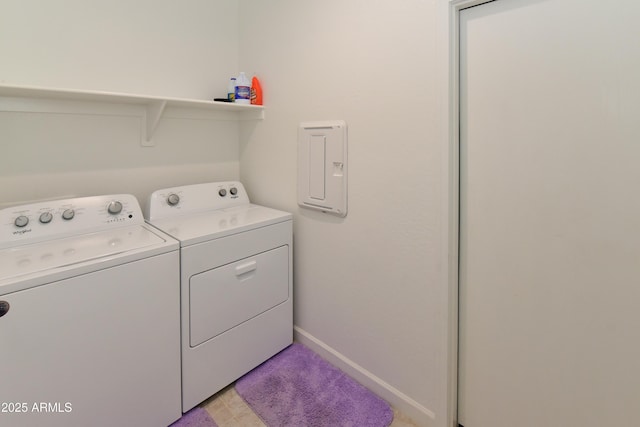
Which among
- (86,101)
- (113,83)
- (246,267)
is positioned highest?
(113,83)

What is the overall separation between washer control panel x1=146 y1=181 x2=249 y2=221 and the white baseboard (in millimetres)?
927

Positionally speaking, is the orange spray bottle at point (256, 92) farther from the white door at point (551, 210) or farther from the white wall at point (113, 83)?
the white door at point (551, 210)

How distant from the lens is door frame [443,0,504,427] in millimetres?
1264

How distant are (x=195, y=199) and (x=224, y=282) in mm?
620

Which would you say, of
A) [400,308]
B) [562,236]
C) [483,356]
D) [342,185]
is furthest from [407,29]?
[483,356]

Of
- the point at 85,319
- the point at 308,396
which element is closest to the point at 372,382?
the point at 308,396

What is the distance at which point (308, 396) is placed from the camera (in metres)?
1.65

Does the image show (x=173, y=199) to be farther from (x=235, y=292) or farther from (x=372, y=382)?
(x=372, y=382)

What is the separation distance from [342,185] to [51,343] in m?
1.31

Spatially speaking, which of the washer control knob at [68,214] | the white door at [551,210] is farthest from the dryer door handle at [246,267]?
the white door at [551,210]

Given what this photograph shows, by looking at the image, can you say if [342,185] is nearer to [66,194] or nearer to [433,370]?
[433,370]

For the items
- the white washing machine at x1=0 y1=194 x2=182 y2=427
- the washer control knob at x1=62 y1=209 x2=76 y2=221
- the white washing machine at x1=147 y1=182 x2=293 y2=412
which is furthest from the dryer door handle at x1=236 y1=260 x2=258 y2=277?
the washer control knob at x1=62 y1=209 x2=76 y2=221

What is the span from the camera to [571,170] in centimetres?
110

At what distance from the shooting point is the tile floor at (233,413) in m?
1.50
